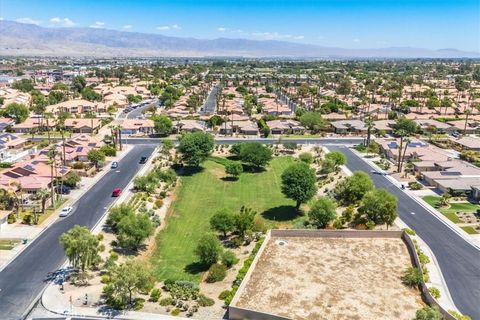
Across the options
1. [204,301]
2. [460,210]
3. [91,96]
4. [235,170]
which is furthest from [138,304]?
[91,96]

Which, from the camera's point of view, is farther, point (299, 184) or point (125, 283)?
point (299, 184)

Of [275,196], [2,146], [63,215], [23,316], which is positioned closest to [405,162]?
[275,196]

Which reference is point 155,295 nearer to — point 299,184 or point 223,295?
point 223,295

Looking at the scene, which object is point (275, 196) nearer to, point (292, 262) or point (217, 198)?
point (217, 198)

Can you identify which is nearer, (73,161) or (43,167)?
(43,167)

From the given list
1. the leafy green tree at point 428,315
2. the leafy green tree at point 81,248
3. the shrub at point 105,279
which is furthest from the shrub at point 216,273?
the leafy green tree at point 428,315

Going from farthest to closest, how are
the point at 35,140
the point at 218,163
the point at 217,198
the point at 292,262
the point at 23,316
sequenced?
the point at 35,140
the point at 218,163
the point at 217,198
the point at 292,262
the point at 23,316

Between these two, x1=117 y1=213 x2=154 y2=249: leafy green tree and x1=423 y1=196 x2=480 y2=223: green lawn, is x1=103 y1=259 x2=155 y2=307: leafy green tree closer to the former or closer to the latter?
x1=117 y1=213 x2=154 y2=249: leafy green tree
